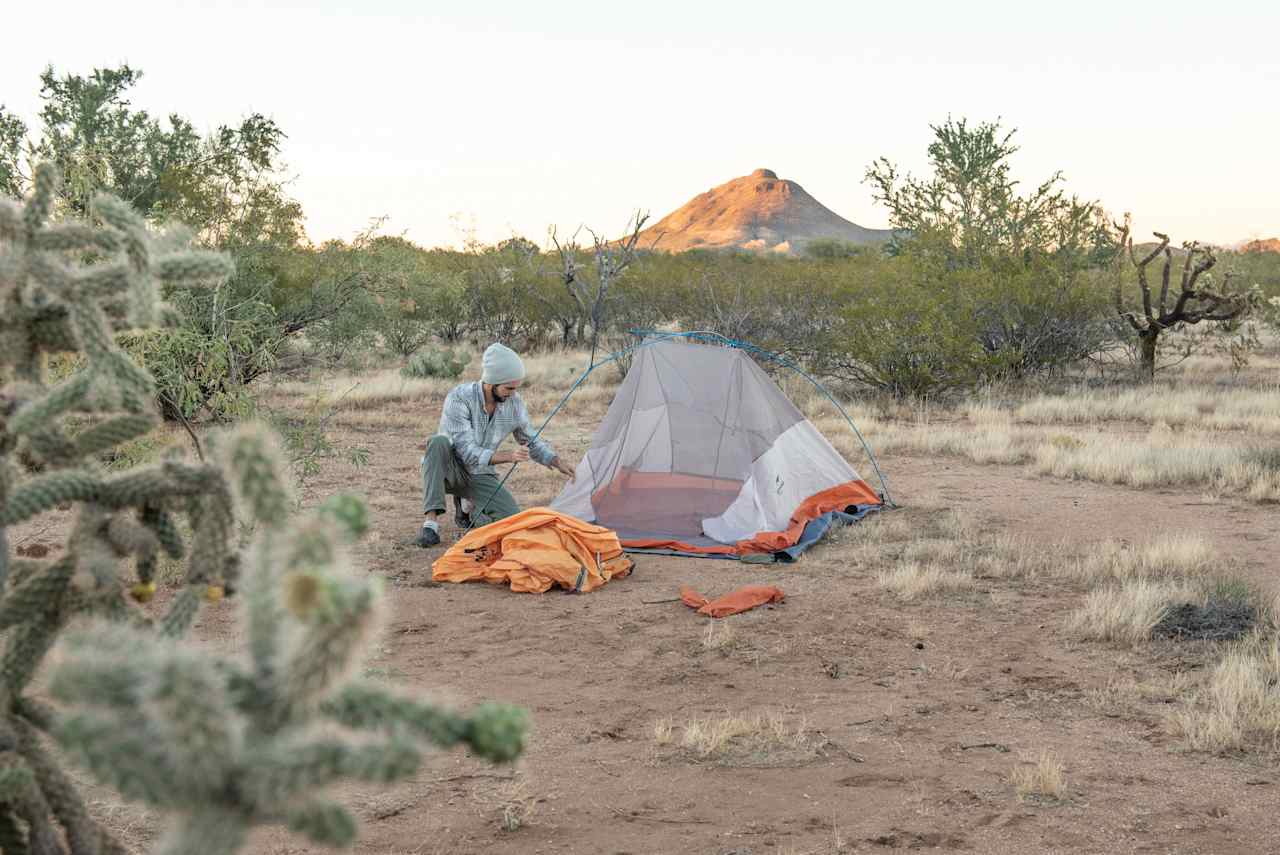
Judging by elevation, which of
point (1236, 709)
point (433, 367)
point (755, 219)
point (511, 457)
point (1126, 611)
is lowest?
point (1236, 709)

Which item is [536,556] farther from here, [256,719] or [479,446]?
[256,719]

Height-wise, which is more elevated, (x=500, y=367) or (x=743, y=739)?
(x=500, y=367)

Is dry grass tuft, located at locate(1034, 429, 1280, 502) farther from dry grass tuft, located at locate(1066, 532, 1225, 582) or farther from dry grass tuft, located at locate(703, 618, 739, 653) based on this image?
dry grass tuft, located at locate(703, 618, 739, 653)

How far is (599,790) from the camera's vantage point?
4191mm

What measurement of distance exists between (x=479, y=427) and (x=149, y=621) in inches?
250

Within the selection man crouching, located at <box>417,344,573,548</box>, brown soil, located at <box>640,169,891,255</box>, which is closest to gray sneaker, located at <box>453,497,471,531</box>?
man crouching, located at <box>417,344,573,548</box>

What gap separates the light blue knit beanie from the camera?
7.93m

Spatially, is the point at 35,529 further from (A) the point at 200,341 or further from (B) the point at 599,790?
(B) the point at 599,790

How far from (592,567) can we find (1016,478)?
16.2ft

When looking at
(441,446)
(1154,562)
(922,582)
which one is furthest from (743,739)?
(441,446)

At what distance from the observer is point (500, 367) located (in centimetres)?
793

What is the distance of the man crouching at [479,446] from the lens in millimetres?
7965

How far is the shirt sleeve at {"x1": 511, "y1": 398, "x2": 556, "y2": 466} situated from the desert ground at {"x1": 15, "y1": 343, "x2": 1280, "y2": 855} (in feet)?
2.82

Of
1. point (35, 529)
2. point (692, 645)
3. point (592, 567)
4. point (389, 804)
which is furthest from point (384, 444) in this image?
point (389, 804)
